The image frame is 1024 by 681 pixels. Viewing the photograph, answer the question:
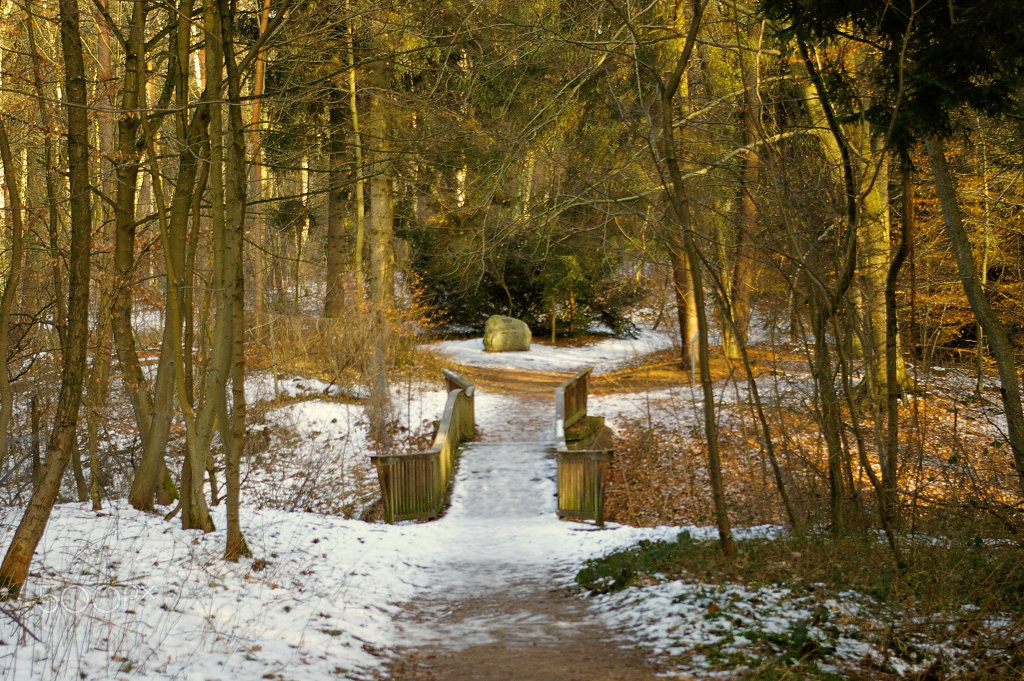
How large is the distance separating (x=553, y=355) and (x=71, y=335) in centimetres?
2335

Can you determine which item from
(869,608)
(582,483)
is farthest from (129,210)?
(869,608)

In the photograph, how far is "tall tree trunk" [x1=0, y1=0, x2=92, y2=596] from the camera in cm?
496

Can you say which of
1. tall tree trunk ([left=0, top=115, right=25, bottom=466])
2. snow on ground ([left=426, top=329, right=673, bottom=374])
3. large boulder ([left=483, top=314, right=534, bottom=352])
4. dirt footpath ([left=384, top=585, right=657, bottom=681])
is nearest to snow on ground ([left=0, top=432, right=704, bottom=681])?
dirt footpath ([left=384, top=585, right=657, bottom=681])

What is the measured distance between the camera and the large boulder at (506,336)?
2844 cm

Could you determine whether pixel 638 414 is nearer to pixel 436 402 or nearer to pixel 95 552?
pixel 436 402

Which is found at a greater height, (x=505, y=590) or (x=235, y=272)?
(x=235, y=272)

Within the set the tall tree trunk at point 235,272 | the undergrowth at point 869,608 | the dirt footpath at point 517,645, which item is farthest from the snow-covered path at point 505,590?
the tall tree trunk at point 235,272

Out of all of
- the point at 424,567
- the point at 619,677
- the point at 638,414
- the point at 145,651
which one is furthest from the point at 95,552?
the point at 638,414

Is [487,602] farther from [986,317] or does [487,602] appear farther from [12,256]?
[12,256]

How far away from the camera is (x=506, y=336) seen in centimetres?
2844

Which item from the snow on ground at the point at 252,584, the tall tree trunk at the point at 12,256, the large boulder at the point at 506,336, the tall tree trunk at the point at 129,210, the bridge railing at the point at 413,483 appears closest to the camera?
the snow on ground at the point at 252,584

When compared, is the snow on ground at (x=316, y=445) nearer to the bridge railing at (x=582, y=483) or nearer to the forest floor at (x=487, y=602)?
the forest floor at (x=487, y=602)

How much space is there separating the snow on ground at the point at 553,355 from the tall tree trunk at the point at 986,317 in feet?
59.4

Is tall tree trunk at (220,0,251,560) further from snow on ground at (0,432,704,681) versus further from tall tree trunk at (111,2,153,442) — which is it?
tall tree trunk at (111,2,153,442)
